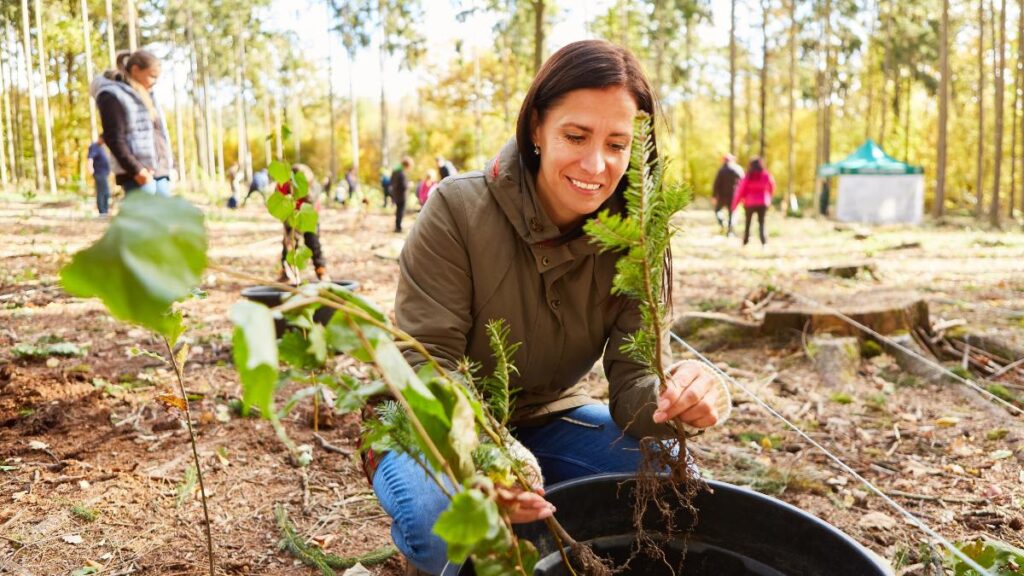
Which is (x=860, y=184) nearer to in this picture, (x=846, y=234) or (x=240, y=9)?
(x=846, y=234)

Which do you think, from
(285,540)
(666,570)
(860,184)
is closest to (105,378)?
(285,540)

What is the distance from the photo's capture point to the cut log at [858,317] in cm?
396

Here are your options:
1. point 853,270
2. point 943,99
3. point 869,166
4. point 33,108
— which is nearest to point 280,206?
point 853,270

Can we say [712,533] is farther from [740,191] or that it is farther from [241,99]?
[241,99]

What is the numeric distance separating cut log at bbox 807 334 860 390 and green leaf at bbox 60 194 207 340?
144 inches

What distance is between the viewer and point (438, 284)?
5.03 ft

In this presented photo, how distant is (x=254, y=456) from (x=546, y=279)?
149 cm

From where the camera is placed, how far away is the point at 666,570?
1.26 m

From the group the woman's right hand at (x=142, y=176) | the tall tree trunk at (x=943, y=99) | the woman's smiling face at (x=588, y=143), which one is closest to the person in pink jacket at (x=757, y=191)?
the tall tree trunk at (x=943, y=99)

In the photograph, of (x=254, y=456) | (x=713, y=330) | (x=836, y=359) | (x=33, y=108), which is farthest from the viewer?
(x=33, y=108)

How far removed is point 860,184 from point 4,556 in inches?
865

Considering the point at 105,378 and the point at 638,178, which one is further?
the point at 105,378

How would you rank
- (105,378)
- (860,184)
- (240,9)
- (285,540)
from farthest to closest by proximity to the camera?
(240,9)
(860,184)
(105,378)
(285,540)

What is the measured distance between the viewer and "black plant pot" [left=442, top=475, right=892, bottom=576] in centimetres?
112
